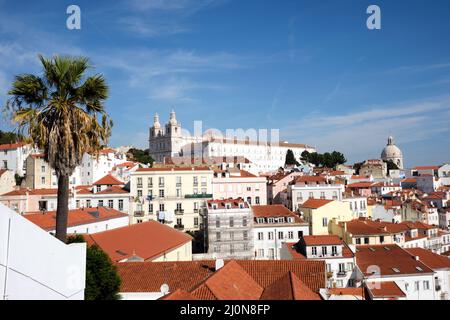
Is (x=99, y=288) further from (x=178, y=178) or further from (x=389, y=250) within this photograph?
(x=178, y=178)

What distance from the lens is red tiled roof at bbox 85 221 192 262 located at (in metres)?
20.9

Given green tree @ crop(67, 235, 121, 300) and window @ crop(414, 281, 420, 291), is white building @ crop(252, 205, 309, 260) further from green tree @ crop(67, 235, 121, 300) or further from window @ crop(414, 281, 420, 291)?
green tree @ crop(67, 235, 121, 300)

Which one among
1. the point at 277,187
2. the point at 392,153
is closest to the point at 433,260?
the point at 277,187

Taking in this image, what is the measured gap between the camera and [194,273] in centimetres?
1741

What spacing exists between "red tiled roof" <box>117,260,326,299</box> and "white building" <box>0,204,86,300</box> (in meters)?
10.8

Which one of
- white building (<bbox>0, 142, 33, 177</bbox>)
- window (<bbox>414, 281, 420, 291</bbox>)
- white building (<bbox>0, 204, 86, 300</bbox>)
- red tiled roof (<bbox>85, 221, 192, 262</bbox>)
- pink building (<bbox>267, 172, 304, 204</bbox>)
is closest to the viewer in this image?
white building (<bbox>0, 204, 86, 300</bbox>)

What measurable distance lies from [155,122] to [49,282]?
136878 mm

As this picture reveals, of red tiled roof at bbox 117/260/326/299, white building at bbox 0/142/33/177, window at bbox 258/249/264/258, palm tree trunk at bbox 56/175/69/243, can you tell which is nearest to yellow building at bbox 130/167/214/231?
window at bbox 258/249/264/258

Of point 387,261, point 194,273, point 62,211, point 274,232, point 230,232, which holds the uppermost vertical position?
point 62,211

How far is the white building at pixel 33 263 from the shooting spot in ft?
14.2

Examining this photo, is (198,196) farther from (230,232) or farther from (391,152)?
(391,152)

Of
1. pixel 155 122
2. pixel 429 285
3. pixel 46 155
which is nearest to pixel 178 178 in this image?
pixel 429 285

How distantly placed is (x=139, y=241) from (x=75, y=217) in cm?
823
